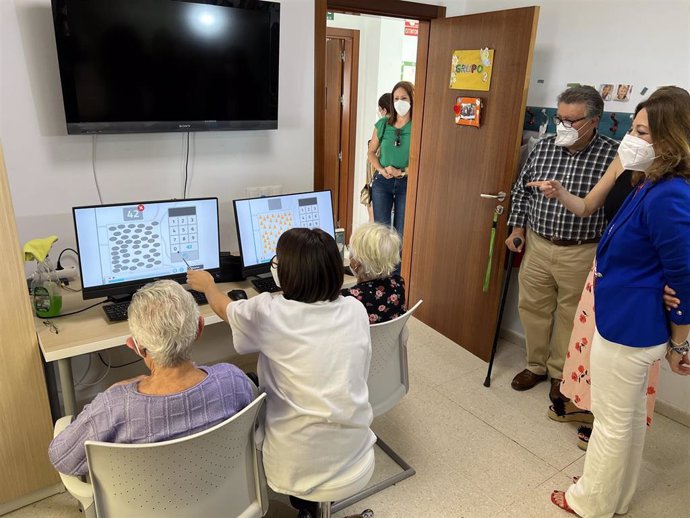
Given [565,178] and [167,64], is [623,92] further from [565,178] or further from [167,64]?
[167,64]

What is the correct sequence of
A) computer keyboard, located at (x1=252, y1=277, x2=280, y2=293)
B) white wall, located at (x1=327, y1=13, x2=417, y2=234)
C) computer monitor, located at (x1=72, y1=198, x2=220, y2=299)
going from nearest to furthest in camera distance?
computer monitor, located at (x1=72, y1=198, x2=220, y2=299) → computer keyboard, located at (x1=252, y1=277, x2=280, y2=293) → white wall, located at (x1=327, y1=13, x2=417, y2=234)

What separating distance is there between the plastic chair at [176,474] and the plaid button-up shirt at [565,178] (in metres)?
1.89

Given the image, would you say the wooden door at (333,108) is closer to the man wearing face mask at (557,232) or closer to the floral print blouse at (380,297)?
the man wearing face mask at (557,232)

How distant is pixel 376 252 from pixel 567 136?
1.23 m

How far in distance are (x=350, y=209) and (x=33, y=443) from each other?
155 inches

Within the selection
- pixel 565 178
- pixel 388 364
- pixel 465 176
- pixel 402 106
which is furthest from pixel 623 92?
pixel 388 364

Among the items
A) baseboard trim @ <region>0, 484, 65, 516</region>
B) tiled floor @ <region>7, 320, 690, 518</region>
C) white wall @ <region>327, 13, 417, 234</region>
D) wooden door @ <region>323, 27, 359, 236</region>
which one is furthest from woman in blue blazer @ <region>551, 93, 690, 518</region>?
white wall @ <region>327, 13, 417, 234</region>

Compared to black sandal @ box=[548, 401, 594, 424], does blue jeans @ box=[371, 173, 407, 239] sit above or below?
above

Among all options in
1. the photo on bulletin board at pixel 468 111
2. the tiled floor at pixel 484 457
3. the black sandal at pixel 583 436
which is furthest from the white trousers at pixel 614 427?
the photo on bulletin board at pixel 468 111

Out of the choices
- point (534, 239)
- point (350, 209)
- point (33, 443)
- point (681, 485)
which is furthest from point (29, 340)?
point (350, 209)

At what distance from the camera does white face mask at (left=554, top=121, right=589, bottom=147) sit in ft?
7.86

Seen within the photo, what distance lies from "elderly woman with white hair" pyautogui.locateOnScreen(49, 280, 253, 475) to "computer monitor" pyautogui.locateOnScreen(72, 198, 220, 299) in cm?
79

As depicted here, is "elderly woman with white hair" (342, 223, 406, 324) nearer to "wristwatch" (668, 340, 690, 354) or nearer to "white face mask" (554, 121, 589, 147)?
"wristwatch" (668, 340, 690, 354)

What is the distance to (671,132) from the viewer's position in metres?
1.57
